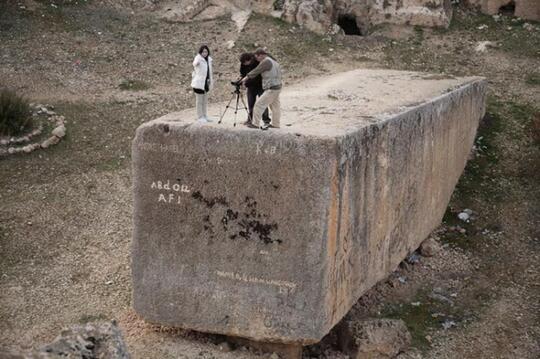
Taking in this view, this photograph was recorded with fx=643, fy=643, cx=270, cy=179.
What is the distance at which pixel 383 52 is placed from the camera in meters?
16.7

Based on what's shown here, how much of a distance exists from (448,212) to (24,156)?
7.29 m

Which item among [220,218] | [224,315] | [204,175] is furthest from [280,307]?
[204,175]

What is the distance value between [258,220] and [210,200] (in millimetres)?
538

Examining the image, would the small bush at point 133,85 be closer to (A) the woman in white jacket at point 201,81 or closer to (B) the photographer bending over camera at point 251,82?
(A) the woman in white jacket at point 201,81

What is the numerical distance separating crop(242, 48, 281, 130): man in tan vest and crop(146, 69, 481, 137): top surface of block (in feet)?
0.53

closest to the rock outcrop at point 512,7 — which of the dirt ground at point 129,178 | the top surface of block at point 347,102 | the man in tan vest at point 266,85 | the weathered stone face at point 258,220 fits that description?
the dirt ground at point 129,178

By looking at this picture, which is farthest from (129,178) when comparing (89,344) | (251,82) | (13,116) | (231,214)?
(89,344)

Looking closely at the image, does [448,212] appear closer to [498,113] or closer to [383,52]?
[498,113]

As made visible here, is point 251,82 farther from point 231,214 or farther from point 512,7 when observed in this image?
point 512,7

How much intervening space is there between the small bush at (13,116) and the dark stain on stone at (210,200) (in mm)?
6326

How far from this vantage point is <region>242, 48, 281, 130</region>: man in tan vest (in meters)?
6.32

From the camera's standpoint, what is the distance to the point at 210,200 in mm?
6457

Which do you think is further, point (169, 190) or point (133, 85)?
point (133, 85)

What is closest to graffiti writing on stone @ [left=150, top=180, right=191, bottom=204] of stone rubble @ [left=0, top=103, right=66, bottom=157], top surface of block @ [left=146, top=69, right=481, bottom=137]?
top surface of block @ [left=146, top=69, right=481, bottom=137]
